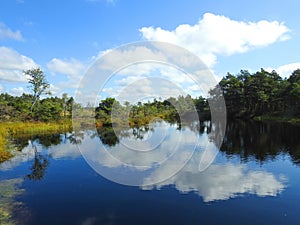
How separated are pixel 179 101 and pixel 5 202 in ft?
203

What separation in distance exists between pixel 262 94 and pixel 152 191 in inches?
1744

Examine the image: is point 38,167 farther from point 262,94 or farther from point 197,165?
point 262,94

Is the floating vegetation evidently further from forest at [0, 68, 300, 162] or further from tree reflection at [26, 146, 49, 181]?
forest at [0, 68, 300, 162]

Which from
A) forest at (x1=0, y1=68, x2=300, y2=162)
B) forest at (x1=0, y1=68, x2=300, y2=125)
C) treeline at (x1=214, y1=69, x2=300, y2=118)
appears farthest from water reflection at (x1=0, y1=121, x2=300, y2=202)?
treeline at (x1=214, y1=69, x2=300, y2=118)

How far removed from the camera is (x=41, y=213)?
8406mm

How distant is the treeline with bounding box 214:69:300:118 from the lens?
44.4 meters

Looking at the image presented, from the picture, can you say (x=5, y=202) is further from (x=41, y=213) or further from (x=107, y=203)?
(x=107, y=203)

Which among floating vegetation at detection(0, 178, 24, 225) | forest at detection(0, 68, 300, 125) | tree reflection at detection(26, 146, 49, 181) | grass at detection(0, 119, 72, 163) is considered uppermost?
forest at detection(0, 68, 300, 125)

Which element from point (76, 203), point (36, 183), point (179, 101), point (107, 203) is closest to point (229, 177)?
point (107, 203)

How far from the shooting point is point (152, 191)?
34.5ft

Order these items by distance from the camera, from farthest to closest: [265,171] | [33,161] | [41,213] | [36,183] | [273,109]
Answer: [273,109]
[33,161]
[265,171]
[36,183]
[41,213]

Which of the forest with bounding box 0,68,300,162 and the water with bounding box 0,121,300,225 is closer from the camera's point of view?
the water with bounding box 0,121,300,225

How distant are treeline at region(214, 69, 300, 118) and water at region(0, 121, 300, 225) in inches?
1257

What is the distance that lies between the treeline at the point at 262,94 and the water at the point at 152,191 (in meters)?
31.9
